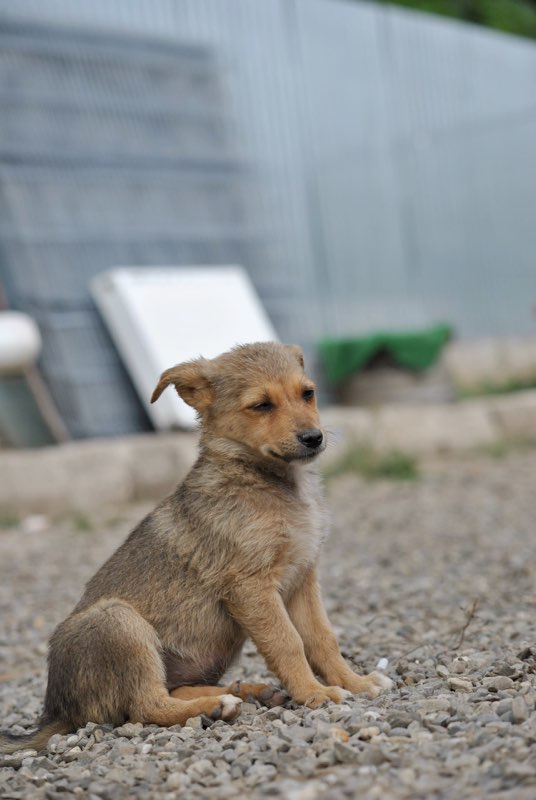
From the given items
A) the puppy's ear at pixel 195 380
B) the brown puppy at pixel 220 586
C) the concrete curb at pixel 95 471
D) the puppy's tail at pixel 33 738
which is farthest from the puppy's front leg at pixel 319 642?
the concrete curb at pixel 95 471

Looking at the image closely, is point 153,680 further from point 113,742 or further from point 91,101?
point 91,101

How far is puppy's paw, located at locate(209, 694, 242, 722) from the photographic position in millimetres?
3779

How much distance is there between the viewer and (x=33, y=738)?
3.97 m

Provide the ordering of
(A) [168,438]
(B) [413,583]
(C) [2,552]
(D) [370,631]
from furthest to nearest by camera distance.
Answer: (A) [168,438] → (C) [2,552] → (B) [413,583] → (D) [370,631]

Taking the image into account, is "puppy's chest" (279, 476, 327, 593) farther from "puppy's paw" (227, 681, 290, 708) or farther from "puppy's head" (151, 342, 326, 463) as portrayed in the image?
"puppy's paw" (227, 681, 290, 708)

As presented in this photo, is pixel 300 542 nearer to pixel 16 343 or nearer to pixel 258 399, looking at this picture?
pixel 258 399

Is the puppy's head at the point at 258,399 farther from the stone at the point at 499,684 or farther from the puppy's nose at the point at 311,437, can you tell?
the stone at the point at 499,684

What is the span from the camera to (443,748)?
3137 mm

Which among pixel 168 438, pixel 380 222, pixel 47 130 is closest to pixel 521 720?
pixel 168 438

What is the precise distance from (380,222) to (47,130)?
17.8 feet

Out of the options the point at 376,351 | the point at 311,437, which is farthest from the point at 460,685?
the point at 376,351

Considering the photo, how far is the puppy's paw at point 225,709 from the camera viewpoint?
12.4 ft

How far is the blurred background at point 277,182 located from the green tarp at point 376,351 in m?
0.03

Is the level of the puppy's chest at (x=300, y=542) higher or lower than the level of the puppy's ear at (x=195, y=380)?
lower
